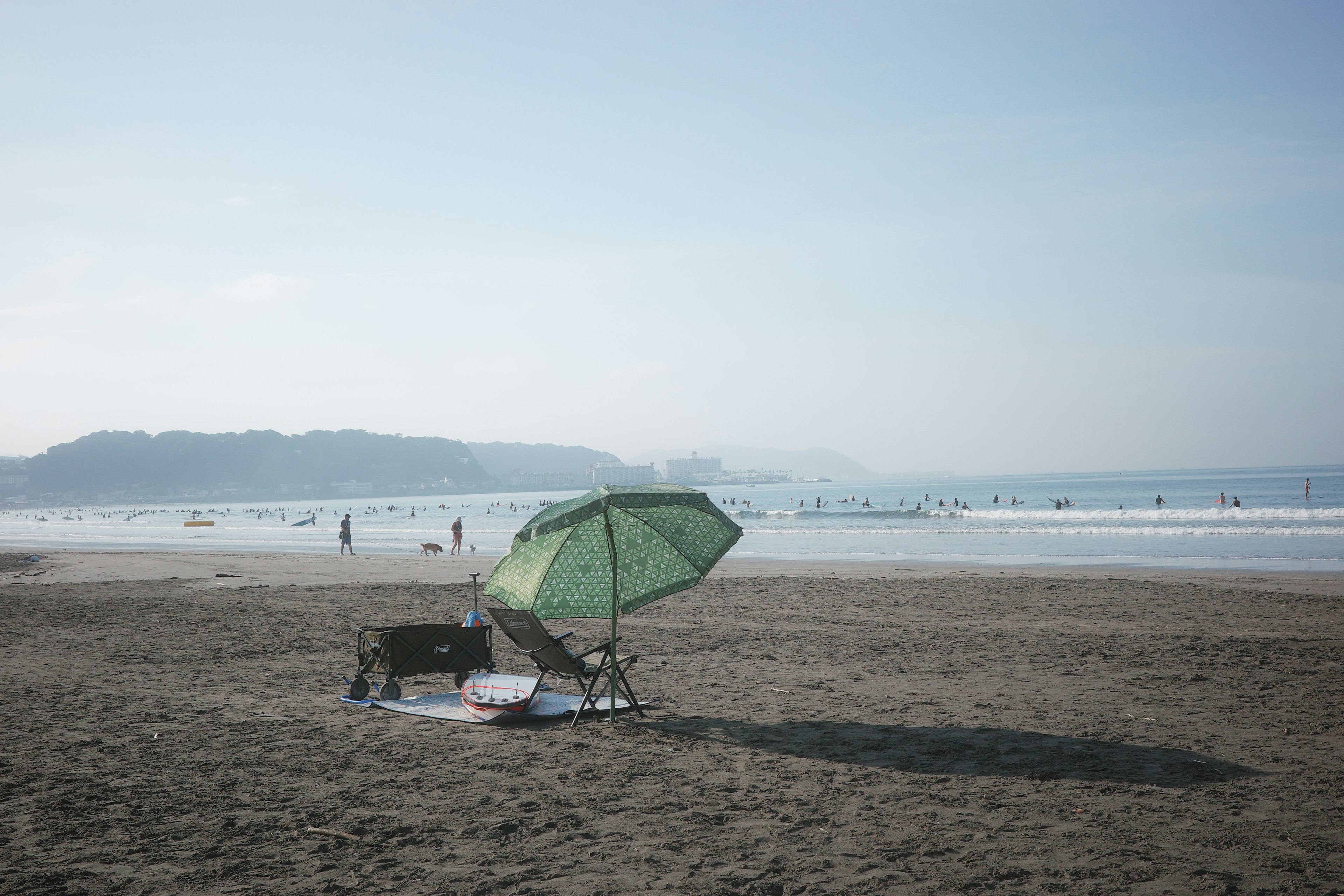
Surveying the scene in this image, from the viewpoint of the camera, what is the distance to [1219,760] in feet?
16.7

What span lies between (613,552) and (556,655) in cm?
115

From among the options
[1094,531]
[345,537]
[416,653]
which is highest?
[416,653]

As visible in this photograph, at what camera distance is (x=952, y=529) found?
39.0m

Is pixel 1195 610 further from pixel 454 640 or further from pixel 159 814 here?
pixel 159 814

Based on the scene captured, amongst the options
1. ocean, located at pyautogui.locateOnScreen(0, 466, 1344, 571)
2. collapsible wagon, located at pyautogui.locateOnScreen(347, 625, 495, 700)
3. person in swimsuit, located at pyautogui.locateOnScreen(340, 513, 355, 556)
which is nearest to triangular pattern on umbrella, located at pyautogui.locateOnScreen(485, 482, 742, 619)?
collapsible wagon, located at pyautogui.locateOnScreen(347, 625, 495, 700)

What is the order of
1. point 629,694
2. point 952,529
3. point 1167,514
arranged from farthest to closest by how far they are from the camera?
point 1167,514 < point 952,529 < point 629,694

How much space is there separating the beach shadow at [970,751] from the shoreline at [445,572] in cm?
1126

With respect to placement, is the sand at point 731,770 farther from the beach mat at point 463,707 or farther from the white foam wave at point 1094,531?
the white foam wave at point 1094,531

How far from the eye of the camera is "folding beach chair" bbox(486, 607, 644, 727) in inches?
253

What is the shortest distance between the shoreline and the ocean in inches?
67.0

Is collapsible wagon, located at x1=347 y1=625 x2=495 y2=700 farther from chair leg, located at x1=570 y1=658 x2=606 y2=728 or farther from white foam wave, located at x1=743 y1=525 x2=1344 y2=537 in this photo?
white foam wave, located at x1=743 y1=525 x2=1344 y2=537

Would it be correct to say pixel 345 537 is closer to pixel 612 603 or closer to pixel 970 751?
Answer: pixel 612 603

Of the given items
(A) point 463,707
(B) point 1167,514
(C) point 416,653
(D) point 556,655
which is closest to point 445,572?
(C) point 416,653

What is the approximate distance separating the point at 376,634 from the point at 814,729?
149 inches
